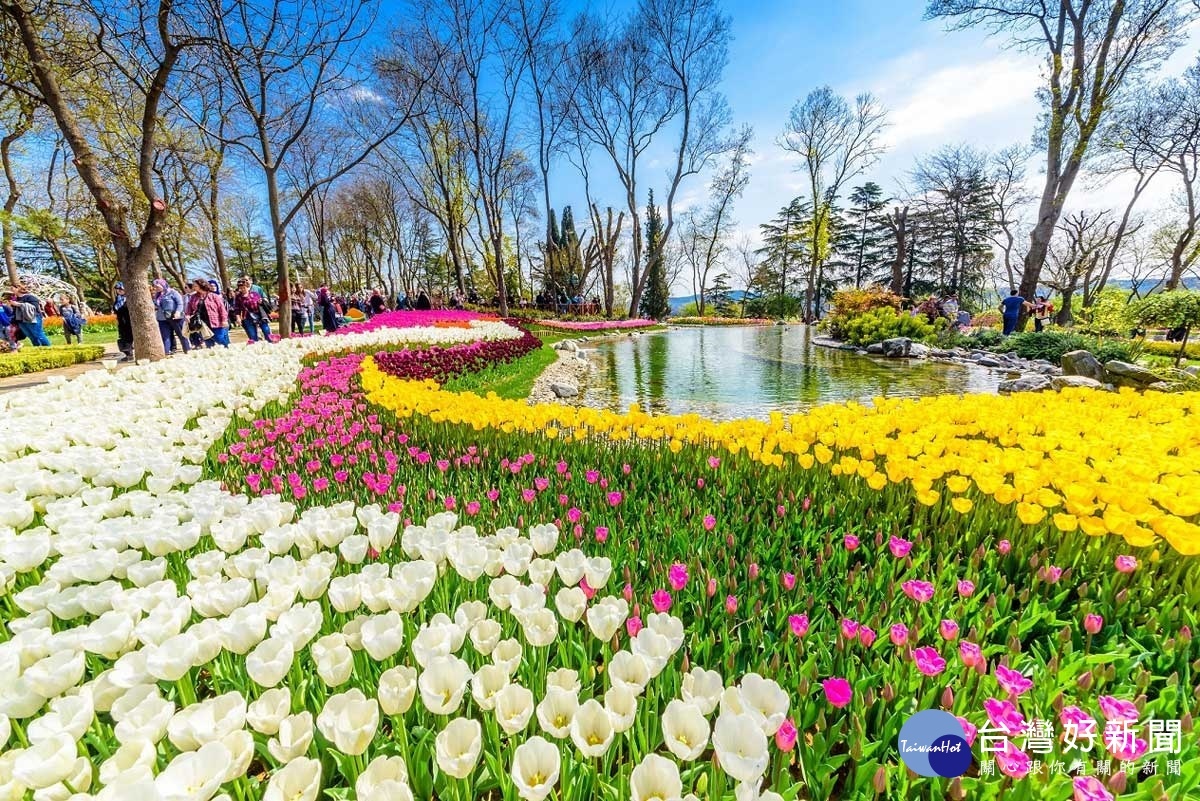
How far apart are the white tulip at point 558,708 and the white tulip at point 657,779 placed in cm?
17

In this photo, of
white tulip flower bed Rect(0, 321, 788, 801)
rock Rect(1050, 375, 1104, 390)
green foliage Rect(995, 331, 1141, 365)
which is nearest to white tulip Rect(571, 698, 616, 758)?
white tulip flower bed Rect(0, 321, 788, 801)

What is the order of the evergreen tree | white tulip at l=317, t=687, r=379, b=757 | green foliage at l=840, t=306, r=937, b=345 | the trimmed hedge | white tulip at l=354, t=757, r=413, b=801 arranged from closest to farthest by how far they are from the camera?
white tulip at l=354, t=757, r=413, b=801, white tulip at l=317, t=687, r=379, b=757, the trimmed hedge, green foliage at l=840, t=306, r=937, b=345, the evergreen tree

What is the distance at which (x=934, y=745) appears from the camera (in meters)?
1.09

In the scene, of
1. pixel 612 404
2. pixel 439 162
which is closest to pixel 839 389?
pixel 612 404

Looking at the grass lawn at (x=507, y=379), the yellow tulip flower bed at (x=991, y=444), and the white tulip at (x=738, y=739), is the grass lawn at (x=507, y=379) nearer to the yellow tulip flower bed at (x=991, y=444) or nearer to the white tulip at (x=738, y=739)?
the yellow tulip flower bed at (x=991, y=444)

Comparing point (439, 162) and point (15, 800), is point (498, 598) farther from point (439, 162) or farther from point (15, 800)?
point (439, 162)

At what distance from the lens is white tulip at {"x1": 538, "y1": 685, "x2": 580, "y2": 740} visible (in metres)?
1.02

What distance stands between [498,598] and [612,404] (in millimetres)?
6518

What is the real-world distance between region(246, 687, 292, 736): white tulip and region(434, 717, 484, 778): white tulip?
0.33 meters

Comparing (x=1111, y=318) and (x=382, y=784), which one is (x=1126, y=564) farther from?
(x=1111, y=318)

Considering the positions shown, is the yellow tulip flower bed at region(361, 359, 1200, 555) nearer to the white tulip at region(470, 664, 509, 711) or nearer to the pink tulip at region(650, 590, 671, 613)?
the pink tulip at region(650, 590, 671, 613)

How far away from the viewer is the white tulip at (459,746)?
2.89ft

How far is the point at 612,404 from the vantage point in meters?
7.86

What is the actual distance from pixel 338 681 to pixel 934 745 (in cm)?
126
